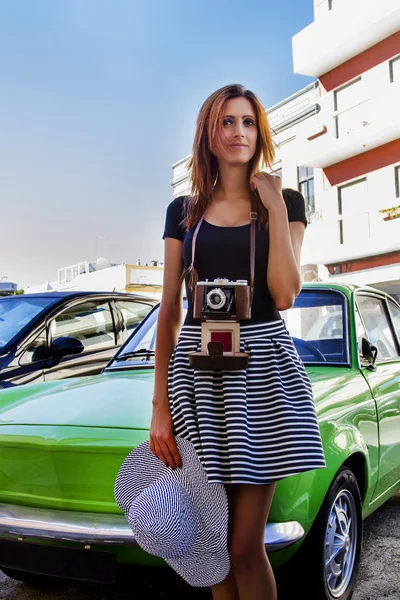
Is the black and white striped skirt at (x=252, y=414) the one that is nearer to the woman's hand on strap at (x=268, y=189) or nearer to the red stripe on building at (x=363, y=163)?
the woman's hand on strap at (x=268, y=189)

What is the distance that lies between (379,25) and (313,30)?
287 cm

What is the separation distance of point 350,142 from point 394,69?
2.07 meters

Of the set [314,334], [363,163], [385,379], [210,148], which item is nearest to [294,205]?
[210,148]

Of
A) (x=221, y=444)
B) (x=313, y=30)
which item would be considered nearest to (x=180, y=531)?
(x=221, y=444)

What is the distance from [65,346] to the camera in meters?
5.43

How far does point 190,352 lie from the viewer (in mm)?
1959

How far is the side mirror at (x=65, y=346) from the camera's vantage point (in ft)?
17.8

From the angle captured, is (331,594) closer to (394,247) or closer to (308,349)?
(308,349)

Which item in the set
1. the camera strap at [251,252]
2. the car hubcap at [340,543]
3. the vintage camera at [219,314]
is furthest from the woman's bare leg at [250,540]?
the car hubcap at [340,543]

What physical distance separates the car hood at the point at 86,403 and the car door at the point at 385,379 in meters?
1.30

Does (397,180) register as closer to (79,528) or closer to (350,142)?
(350,142)

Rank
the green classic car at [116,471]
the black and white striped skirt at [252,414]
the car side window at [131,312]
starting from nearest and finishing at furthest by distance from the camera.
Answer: the black and white striped skirt at [252,414], the green classic car at [116,471], the car side window at [131,312]

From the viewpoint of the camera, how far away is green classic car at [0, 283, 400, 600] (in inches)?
93.4

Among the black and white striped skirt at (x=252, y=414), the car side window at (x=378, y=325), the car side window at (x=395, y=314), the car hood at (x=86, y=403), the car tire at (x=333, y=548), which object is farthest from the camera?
the car side window at (x=395, y=314)
